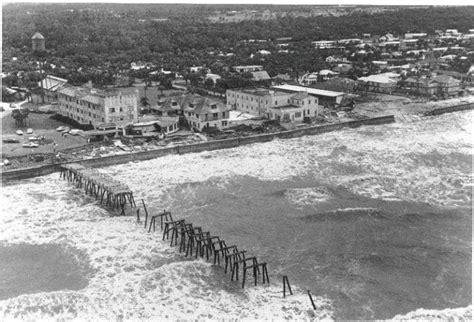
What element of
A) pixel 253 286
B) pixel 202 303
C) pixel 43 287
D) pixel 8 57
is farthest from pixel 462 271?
pixel 8 57

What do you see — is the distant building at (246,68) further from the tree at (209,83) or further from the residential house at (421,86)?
the residential house at (421,86)

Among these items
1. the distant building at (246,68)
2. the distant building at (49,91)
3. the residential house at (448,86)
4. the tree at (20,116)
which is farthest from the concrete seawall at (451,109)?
the distant building at (49,91)

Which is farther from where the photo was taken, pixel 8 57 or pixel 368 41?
pixel 368 41

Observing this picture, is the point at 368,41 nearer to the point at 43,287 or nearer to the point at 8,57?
the point at 8,57

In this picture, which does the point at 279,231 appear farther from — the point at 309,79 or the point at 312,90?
the point at 309,79

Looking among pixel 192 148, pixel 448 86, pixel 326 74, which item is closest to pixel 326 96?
pixel 326 74

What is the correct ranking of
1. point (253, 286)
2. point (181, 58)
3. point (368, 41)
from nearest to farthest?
point (253, 286) → point (181, 58) → point (368, 41)

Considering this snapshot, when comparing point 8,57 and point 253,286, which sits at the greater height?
point 8,57

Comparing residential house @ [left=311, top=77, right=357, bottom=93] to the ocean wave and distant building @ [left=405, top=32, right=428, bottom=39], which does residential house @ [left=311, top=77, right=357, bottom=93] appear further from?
distant building @ [left=405, top=32, right=428, bottom=39]
